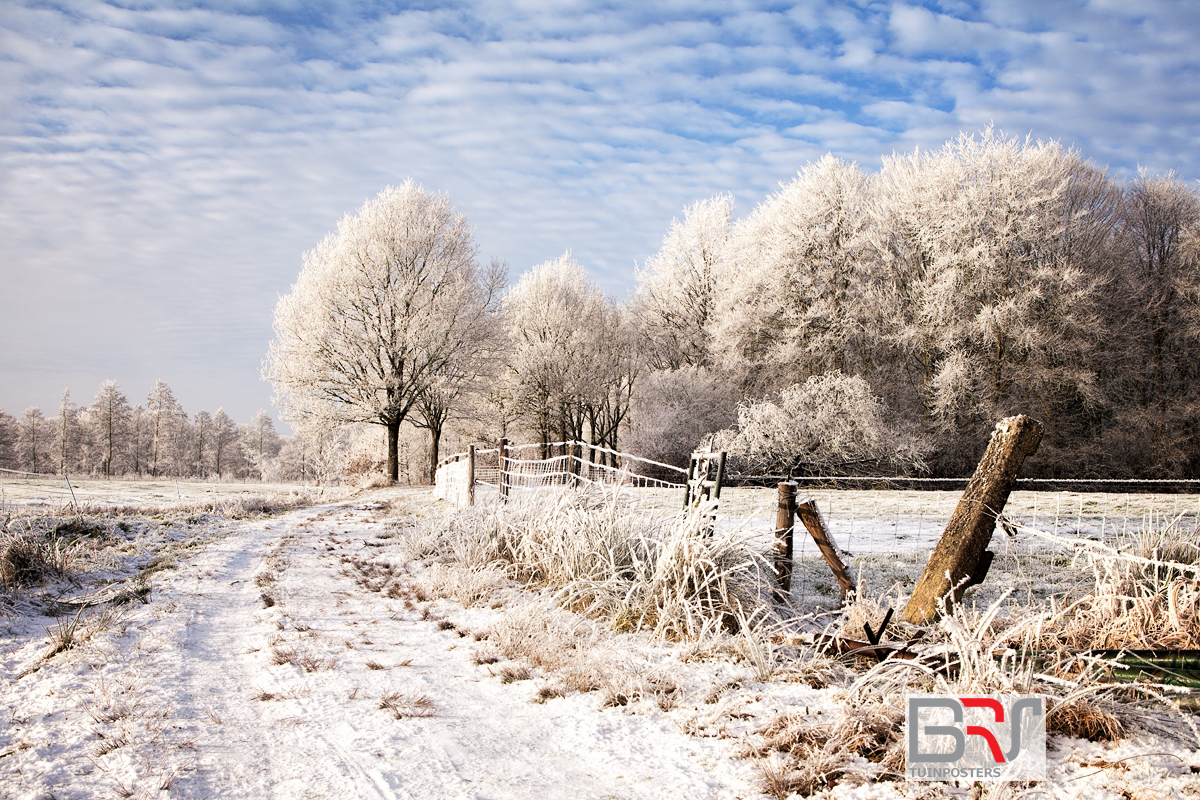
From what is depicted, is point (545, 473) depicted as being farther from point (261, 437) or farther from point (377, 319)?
point (261, 437)

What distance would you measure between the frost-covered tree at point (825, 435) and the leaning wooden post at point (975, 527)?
16.1m

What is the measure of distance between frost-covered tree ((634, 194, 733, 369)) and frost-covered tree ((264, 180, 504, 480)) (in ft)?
33.5

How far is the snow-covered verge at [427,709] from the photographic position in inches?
91.4

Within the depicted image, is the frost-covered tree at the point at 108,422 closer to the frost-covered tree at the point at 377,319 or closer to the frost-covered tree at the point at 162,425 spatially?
the frost-covered tree at the point at 162,425

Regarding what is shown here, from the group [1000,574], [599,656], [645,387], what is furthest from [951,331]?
[599,656]

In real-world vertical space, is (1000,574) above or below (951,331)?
below

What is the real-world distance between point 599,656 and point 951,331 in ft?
63.9

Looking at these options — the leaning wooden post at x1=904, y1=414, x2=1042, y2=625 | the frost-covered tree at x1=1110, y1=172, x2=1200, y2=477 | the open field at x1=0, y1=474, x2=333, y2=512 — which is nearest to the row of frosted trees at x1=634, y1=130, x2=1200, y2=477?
the frost-covered tree at x1=1110, y1=172, x2=1200, y2=477

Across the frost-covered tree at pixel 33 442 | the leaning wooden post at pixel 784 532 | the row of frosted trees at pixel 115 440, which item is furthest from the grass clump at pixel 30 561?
the frost-covered tree at pixel 33 442

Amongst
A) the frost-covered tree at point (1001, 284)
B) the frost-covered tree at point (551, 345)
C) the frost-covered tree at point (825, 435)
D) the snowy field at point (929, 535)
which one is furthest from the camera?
the frost-covered tree at point (551, 345)

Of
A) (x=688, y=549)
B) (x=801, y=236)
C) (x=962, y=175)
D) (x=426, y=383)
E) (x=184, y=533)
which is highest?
(x=962, y=175)

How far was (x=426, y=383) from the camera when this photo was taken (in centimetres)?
2392

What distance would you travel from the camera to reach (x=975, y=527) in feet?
12.0

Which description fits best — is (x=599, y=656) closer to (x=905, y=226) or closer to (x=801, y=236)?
(x=801, y=236)
